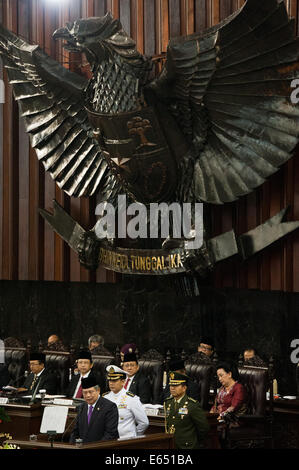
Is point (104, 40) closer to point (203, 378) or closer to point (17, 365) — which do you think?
point (203, 378)

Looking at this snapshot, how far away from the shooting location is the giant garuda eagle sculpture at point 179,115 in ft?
29.4

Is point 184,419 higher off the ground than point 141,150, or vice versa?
point 141,150

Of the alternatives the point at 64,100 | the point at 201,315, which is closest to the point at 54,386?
the point at 201,315

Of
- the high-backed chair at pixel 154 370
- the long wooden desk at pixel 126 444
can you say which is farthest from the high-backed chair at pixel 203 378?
the long wooden desk at pixel 126 444

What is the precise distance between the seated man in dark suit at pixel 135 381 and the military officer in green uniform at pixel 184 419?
1.64m

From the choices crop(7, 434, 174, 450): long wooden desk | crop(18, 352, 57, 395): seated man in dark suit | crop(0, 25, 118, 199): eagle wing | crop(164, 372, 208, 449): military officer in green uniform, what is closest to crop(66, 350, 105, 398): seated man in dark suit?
crop(18, 352, 57, 395): seated man in dark suit

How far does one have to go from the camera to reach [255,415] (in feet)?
28.6

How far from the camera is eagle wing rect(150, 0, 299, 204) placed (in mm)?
8828

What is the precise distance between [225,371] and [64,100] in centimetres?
409

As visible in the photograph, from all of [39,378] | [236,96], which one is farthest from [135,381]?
[236,96]

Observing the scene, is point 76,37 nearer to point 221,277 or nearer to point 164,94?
point 164,94

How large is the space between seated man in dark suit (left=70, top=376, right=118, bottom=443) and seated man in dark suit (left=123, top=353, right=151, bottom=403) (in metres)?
1.68

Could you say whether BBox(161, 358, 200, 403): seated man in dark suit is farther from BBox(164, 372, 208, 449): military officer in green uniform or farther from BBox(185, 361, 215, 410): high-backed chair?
BBox(164, 372, 208, 449): military officer in green uniform

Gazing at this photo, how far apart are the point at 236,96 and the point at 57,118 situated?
2750 millimetres
